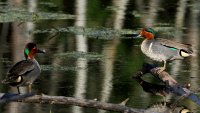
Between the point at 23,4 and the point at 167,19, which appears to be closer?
the point at 167,19

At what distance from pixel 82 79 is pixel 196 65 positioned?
216 centimetres

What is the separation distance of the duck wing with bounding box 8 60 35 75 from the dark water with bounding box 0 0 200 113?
0.51 m

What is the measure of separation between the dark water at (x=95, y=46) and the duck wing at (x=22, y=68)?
0.51m

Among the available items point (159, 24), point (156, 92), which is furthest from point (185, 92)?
point (159, 24)

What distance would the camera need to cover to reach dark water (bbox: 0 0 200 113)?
10.3m

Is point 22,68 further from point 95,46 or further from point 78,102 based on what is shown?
point 95,46

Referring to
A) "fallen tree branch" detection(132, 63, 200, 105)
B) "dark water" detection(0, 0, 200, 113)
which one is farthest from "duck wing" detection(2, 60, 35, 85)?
"fallen tree branch" detection(132, 63, 200, 105)

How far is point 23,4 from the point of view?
62.0 ft

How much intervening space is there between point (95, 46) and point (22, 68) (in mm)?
4789

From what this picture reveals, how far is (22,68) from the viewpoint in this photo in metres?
9.03

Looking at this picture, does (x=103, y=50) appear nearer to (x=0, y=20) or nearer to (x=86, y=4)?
(x=0, y=20)

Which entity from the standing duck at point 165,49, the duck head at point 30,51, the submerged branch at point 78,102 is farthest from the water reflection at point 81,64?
the standing duck at point 165,49

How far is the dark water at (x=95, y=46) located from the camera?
10297mm

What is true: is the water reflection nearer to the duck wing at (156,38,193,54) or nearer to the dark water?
the dark water
